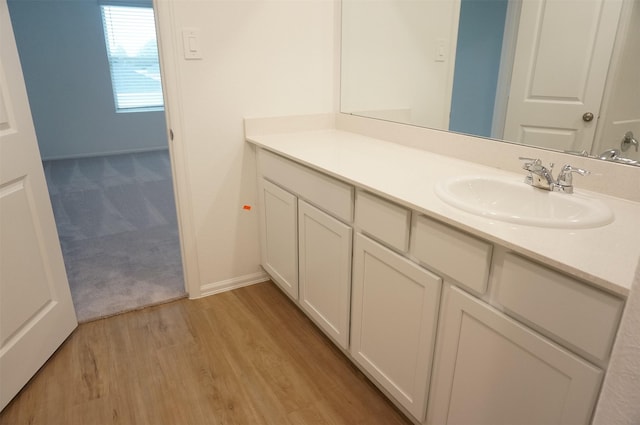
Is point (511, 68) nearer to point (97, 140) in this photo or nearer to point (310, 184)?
point (310, 184)

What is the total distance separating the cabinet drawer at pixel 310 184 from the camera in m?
1.60

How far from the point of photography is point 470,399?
118 cm

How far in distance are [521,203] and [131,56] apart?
19.4 feet

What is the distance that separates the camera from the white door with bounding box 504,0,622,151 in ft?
4.33

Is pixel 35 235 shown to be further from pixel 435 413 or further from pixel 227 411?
pixel 435 413

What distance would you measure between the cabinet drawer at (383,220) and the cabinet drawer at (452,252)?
0.14ft

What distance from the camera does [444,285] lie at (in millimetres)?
1210

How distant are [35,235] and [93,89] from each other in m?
4.54

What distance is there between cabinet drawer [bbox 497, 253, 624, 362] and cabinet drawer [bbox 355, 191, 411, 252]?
35 centimetres

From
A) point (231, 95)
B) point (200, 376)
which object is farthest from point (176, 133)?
point (200, 376)

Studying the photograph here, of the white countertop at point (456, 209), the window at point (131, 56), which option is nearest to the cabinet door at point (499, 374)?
the white countertop at point (456, 209)

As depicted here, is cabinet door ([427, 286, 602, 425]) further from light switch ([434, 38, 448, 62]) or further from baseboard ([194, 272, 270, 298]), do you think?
baseboard ([194, 272, 270, 298])

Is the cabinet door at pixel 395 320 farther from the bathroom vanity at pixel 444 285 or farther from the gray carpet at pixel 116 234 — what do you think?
the gray carpet at pixel 116 234

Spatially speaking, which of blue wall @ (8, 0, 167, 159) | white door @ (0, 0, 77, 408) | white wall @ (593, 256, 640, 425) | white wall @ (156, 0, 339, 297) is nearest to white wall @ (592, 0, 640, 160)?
white wall @ (593, 256, 640, 425)
